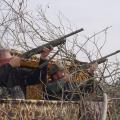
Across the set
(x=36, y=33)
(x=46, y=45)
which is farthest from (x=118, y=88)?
(x=36, y=33)

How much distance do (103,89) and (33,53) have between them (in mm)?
1959

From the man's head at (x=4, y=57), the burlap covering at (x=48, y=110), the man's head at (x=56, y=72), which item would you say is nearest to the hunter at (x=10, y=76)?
the man's head at (x=4, y=57)

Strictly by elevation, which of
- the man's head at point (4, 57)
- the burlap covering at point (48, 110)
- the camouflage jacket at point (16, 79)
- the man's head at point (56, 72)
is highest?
the man's head at point (4, 57)

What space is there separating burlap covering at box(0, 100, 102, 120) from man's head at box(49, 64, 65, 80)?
124cm

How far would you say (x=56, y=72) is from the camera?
23.2ft

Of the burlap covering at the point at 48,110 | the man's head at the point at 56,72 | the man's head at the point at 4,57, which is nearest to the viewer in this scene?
the burlap covering at the point at 48,110

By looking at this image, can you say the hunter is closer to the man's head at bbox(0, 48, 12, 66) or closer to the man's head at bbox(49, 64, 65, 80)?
the man's head at bbox(0, 48, 12, 66)

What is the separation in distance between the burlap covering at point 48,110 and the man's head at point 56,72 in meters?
1.24

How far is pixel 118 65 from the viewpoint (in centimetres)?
605

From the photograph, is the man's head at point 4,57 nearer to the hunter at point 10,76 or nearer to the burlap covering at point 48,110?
the hunter at point 10,76

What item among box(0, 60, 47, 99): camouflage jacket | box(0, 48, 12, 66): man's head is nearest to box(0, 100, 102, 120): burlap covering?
box(0, 60, 47, 99): camouflage jacket

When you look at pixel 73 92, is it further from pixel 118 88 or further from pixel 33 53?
Result: pixel 33 53

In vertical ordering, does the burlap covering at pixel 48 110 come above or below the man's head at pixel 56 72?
below

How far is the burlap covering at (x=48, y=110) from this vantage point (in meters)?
4.89
